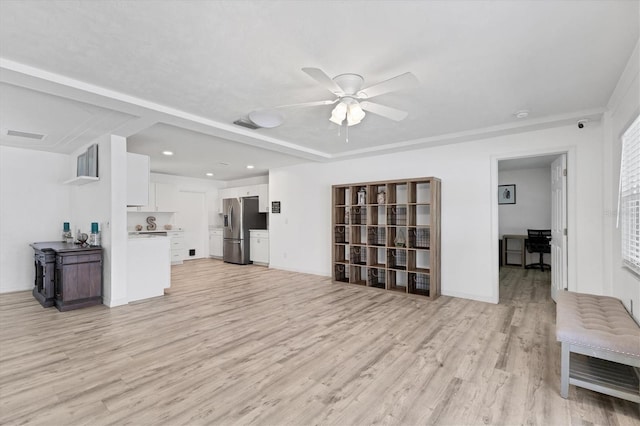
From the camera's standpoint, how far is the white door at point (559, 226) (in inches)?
151

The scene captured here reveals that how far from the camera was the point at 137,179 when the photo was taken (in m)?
4.48

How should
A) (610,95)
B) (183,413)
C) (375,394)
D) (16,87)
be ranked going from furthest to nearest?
1. (610,95)
2. (16,87)
3. (375,394)
4. (183,413)

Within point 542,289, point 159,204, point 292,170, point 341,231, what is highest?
point 292,170

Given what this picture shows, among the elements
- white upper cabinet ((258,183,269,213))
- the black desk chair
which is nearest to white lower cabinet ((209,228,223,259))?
white upper cabinet ((258,183,269,213))

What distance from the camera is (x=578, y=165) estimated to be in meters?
3.66

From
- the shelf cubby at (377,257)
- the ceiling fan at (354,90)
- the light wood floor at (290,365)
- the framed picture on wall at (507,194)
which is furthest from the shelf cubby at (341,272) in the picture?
the framed picture on wall at (507,194)

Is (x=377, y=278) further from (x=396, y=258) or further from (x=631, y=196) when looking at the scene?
(x=631, y=196)

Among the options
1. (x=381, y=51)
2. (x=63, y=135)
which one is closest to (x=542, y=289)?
(x=381, y=51)

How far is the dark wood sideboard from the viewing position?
3934mm

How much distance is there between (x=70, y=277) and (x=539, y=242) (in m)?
8.37

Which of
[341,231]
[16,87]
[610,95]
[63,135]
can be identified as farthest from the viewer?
[341,231]

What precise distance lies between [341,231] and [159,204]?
5087 millimetres

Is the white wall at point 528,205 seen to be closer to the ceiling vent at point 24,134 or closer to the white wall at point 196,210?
the white wall at point 196,210

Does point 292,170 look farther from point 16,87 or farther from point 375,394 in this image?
point 375,394
